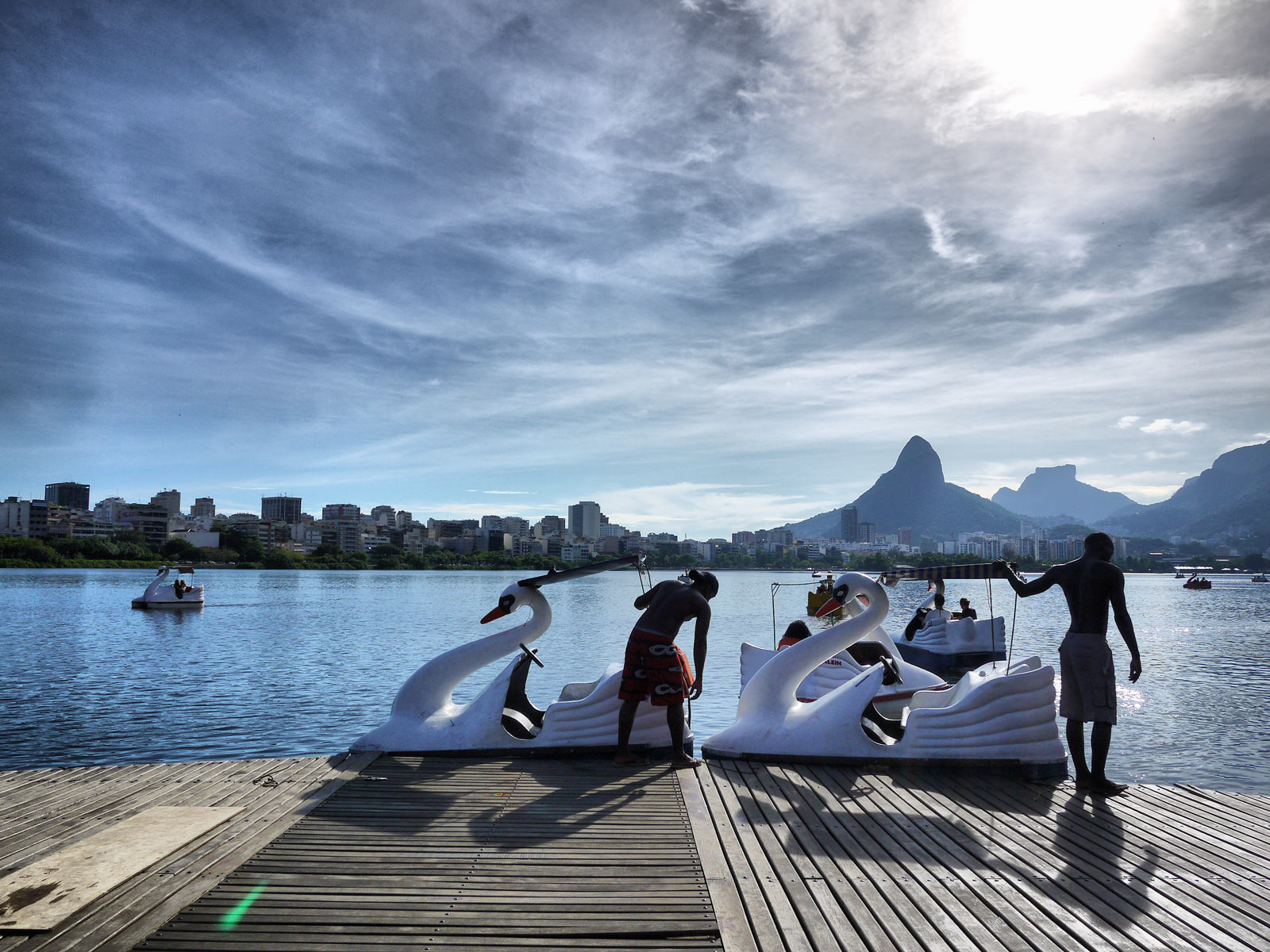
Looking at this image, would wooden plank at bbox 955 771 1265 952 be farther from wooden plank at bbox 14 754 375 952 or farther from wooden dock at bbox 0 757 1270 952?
wooden plank at bbox 14 754 375 952

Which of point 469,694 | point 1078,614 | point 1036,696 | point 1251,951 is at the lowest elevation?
point 469,694

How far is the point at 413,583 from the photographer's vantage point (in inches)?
3265

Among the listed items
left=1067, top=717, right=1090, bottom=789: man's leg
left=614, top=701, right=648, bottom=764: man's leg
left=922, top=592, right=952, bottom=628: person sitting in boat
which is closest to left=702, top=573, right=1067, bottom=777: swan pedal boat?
left=1067, top=717, right=1090, bottom=789: man's leg

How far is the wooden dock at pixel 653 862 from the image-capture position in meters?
3.76

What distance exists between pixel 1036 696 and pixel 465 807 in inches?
195

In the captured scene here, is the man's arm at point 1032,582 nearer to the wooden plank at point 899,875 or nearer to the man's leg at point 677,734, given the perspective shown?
the wooden plank at point 899,875

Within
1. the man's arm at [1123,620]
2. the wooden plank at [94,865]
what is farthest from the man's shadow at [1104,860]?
the wooden plank at [94,865]

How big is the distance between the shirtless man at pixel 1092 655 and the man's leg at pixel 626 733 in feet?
11.3

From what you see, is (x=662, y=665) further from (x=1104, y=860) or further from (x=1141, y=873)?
(x=1141, y=873)

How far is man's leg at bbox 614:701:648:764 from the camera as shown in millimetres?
7051

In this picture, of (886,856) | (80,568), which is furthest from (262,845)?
(80,568)

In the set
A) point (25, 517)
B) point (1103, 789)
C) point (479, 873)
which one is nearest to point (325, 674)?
point (479, 873)

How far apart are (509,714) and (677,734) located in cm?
185

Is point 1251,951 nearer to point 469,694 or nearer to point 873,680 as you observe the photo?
point 873,680
